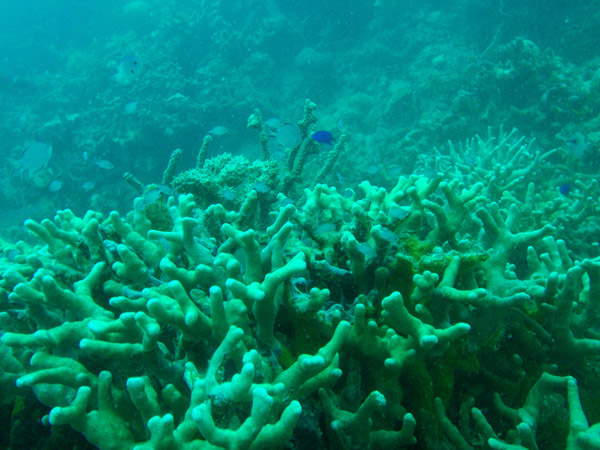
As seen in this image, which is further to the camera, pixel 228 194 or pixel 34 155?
pixel 34 155

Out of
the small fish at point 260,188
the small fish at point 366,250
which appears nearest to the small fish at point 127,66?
the small fish at point 260,188

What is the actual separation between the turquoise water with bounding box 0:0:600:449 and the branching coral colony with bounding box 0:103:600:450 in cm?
2

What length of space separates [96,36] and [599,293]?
38954 millimetres

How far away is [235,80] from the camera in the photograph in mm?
18281

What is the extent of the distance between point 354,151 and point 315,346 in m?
11.8

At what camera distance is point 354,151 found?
13.3m

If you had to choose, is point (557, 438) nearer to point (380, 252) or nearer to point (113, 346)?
point (380, 252)

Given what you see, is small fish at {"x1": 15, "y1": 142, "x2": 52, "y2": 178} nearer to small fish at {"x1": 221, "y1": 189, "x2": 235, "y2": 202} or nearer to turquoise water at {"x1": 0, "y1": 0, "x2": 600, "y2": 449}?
turquoise water at {"x1": 0, "y1": 0, "x2": 600, "y2": 449}

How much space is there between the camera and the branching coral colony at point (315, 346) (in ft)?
6.00

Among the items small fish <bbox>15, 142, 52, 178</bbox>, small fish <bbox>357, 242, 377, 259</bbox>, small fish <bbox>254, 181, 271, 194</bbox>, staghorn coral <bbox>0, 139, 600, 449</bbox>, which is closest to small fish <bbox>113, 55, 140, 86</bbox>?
small fish <bbox>15, 142, 52, 178</bbox>

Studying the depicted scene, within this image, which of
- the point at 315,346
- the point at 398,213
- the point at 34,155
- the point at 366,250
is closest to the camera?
the point at 315,346

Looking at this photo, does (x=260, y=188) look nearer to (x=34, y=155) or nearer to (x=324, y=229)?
(x=324, y=229)

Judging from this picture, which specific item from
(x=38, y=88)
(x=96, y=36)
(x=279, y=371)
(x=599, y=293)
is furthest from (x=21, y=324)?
(x=96, y=36)

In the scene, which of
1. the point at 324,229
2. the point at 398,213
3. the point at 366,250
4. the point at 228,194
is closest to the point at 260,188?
the point at 228,194
